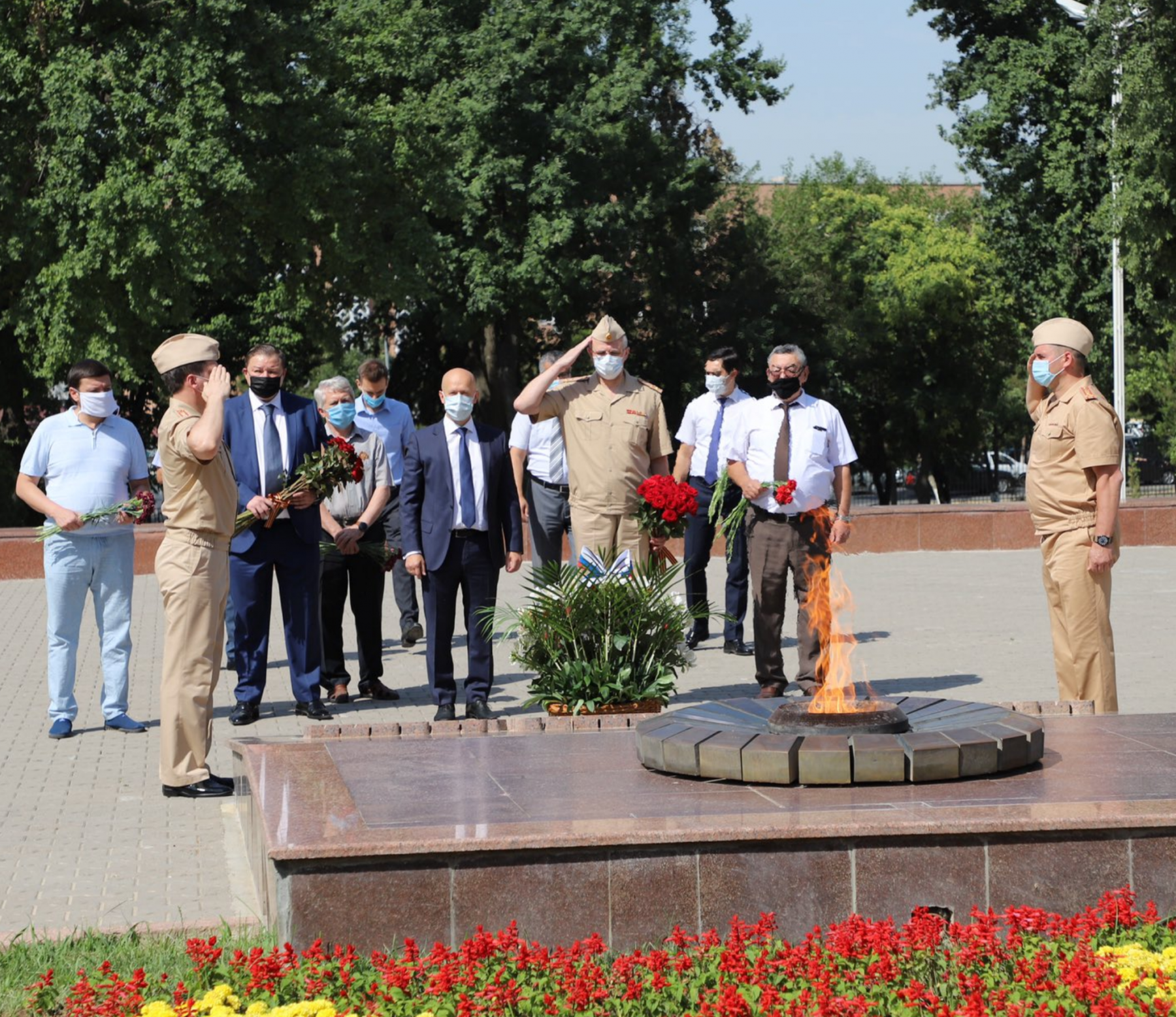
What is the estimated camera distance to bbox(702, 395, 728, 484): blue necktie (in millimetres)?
12250

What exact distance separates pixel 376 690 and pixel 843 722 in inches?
199

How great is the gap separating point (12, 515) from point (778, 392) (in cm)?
2005

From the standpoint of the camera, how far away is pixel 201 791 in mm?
7586

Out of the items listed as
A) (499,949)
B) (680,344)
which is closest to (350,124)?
(680,344)

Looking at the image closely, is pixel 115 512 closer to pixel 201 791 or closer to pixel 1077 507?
pixel 201 791

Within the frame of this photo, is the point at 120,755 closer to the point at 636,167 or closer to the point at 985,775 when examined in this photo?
the point at 985,775

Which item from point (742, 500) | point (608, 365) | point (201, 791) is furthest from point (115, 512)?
point (742, 500)

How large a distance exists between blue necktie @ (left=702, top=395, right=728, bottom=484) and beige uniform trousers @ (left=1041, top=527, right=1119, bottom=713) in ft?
14.5

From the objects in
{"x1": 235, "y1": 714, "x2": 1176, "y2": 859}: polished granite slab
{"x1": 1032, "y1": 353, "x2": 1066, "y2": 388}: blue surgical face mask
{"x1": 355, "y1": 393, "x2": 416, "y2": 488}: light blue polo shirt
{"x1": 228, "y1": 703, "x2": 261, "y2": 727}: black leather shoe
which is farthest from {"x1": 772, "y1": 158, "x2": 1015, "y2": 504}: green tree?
{"x1": 235, "y1": 714, "x2": 1176, "y2": 859}: polished granite slab

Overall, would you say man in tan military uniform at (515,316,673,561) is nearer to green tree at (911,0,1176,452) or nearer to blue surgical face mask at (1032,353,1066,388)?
blue surgical face mask at (1032,353,1066,388)

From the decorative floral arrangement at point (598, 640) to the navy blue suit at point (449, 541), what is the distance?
858 mm

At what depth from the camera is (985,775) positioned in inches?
232

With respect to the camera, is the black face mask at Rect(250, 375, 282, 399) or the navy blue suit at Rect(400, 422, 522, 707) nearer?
the navy blue suit at Rect(400, 422, 522, 707)

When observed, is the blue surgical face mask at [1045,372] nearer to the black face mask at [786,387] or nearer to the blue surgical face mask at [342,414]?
the black face mask at [786,387]
